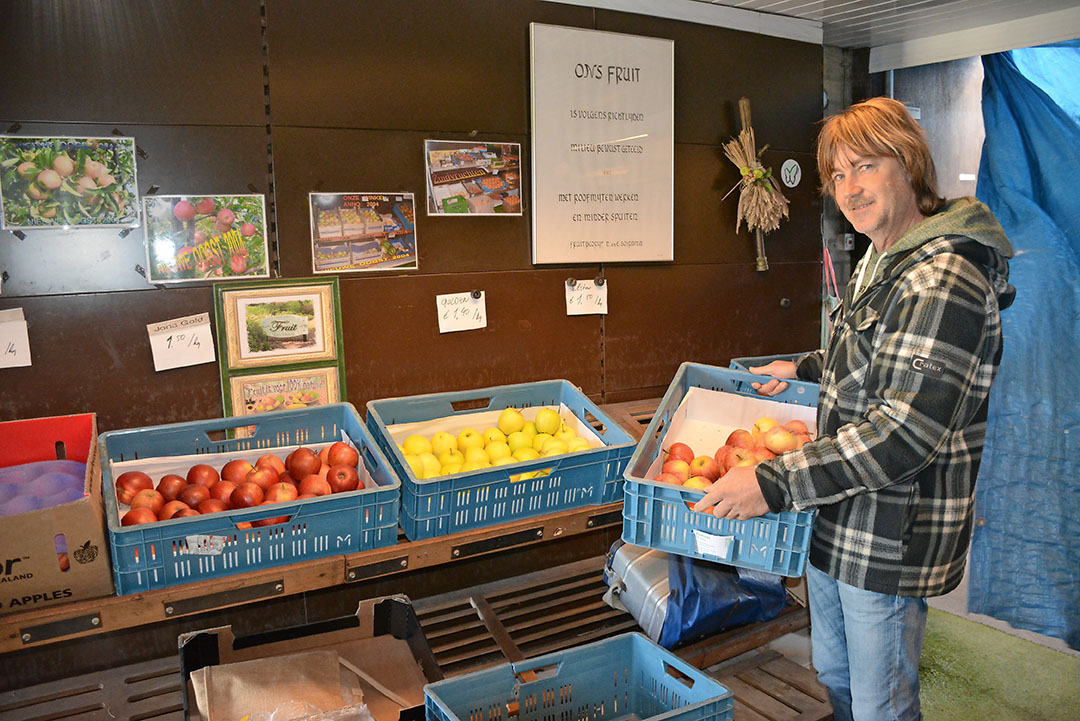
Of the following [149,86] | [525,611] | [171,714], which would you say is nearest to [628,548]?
[525,611]

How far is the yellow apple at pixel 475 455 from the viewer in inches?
91.4

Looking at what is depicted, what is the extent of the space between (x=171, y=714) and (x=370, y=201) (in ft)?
5.51

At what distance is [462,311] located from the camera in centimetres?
289

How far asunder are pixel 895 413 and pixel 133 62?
2316 millimetres

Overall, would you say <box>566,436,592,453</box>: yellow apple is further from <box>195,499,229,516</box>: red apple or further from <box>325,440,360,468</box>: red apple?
<box>195,499,229,516</box>: red apple

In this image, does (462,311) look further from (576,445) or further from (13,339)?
(13,339)

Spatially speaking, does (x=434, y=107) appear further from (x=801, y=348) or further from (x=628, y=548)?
(x=801, y=348)

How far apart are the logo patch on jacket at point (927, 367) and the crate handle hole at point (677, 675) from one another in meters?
0.87

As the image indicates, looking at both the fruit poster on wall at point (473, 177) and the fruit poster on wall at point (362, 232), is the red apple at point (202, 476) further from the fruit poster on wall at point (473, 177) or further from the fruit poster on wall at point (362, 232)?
the fruit poster on wall at point (473, 177)

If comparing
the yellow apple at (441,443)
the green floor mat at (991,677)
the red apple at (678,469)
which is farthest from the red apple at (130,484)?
the green floor mat at (991,677)

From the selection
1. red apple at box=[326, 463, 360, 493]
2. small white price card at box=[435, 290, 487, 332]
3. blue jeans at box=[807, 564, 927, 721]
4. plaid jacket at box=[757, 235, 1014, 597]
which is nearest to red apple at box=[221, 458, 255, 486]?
red apple at box=[326, 463, 360, 493]

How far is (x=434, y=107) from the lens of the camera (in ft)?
9.04

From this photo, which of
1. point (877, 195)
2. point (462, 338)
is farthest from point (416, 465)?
point (877, 195)

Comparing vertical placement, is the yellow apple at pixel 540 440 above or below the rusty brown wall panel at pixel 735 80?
below
